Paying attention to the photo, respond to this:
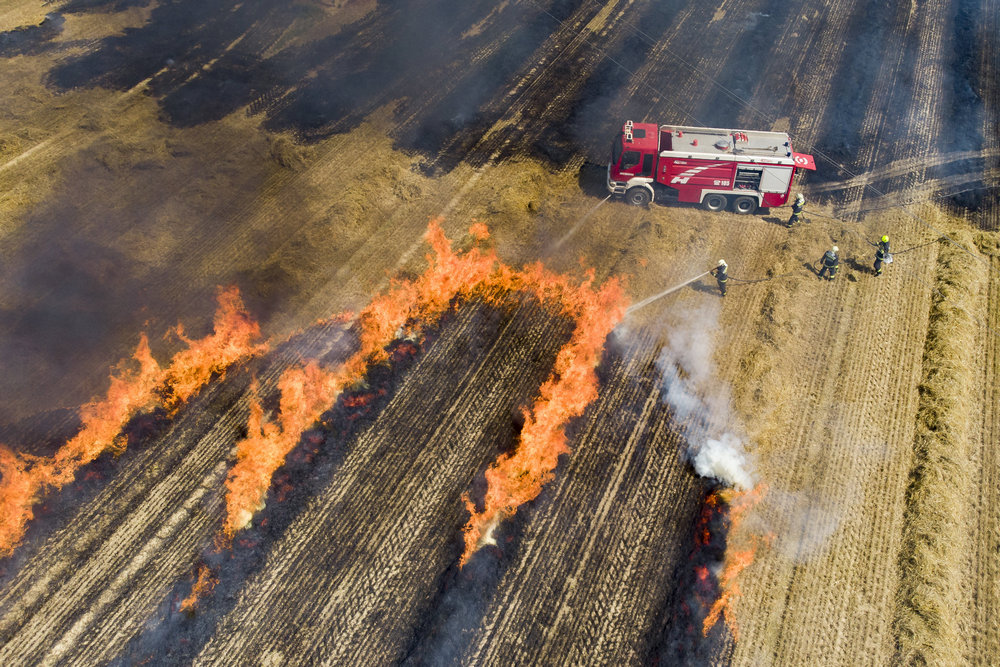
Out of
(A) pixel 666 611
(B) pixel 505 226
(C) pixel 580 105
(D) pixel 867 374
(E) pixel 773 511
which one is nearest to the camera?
(A) pixel 666 611

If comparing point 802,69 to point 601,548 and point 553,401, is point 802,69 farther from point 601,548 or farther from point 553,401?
point 601,548

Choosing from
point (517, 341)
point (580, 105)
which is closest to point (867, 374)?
point (517, 341)

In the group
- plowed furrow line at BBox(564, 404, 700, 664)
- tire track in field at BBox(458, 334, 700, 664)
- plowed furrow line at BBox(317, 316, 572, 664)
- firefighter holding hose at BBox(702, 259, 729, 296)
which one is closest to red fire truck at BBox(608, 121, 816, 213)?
firefighter holding hose at BBox(702, 259, 729, 296)

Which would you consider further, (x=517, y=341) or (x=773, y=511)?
(x=517, y=341)

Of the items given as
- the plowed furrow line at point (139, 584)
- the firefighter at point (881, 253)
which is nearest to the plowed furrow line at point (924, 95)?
the firefighter at point (881, 253)

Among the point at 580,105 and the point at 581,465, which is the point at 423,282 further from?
the point at 580,105

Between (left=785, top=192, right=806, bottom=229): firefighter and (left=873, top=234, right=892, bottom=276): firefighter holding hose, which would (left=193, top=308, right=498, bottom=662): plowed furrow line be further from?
(left=873, top=234, right=892, bottom=276): firefighter holding hose

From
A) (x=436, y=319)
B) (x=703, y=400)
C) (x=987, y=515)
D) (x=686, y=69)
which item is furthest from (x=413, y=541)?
(x=686, y=69)
